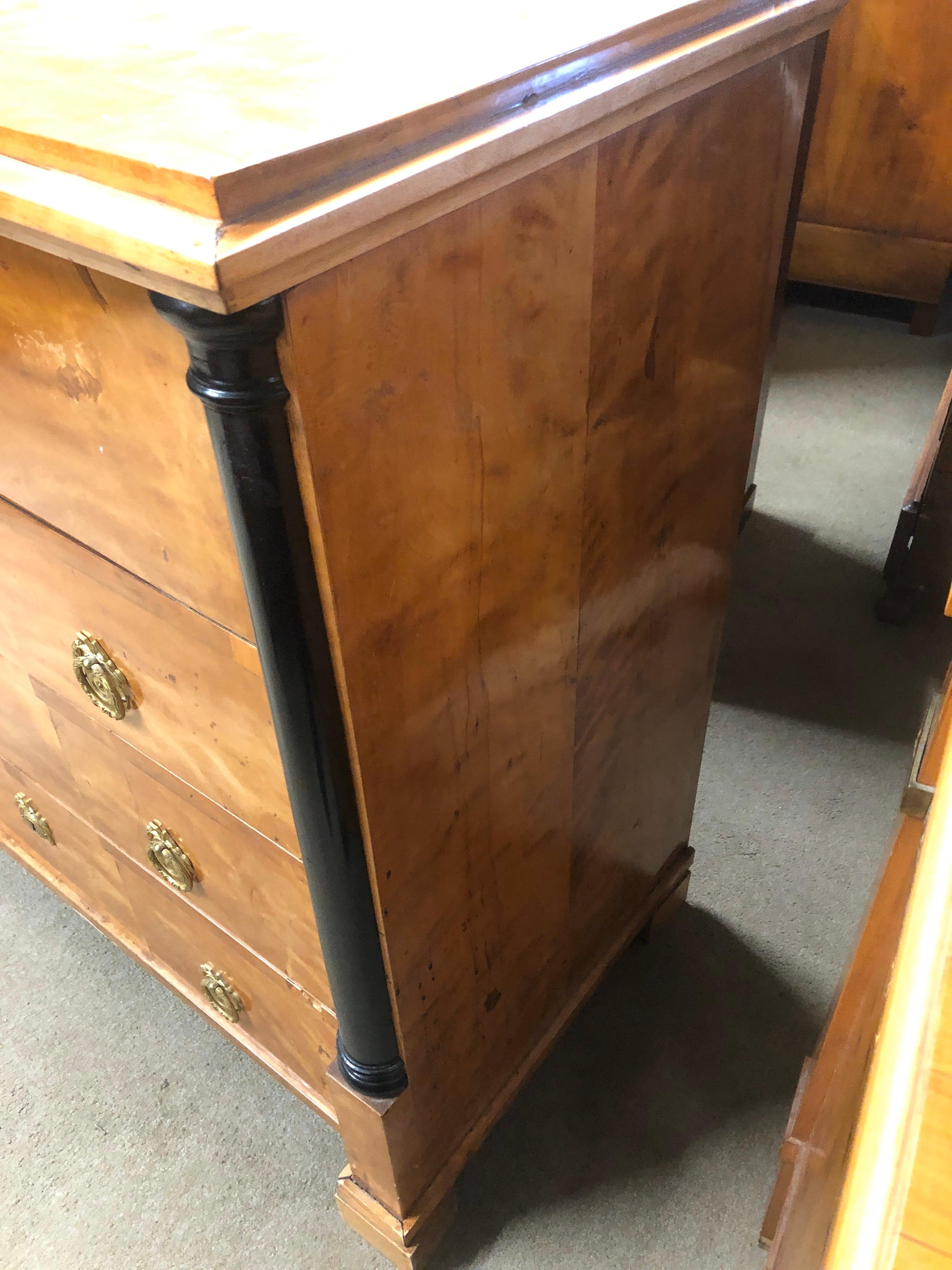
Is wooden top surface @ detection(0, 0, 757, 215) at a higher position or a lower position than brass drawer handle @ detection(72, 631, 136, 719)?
higher

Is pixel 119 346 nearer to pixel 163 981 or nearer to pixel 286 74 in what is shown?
pixel 286 74

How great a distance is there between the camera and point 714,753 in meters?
1.79

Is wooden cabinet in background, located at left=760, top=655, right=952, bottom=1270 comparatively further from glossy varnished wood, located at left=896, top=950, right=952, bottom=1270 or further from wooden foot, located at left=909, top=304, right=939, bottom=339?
wooden foot, located at left=909, top=304, right=939, bottom=339

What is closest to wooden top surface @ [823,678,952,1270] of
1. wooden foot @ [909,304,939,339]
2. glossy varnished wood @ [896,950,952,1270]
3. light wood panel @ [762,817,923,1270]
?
glossy varnished wood @ [896,950,952,1270]

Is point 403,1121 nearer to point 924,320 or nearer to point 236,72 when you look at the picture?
point 236,72

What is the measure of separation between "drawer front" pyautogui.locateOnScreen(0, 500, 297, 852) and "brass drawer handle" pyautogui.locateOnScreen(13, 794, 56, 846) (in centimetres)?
45

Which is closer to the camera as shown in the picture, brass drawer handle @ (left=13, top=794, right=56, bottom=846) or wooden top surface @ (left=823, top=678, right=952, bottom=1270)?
wooden top surface @ (left=823, top=678, right=952, bottom=1270)

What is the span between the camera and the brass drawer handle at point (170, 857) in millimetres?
1029

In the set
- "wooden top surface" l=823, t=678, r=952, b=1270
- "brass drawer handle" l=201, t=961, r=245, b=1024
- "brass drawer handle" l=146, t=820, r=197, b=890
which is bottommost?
"brass drawer handle" l=201, t=961, r=245, b=1024

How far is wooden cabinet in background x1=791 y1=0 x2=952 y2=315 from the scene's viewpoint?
8.15ft

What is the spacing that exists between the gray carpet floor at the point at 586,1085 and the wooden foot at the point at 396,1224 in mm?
36

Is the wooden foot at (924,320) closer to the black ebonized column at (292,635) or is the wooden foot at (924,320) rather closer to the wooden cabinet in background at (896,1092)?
the wooden cabinet in background at (896,1092)

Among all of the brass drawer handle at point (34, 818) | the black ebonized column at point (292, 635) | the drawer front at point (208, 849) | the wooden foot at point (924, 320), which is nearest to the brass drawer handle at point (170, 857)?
the drawer front at point (208, 849)

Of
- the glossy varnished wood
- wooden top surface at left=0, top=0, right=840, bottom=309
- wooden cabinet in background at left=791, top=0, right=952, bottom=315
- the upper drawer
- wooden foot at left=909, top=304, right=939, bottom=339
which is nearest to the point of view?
the glossy varnished wood
